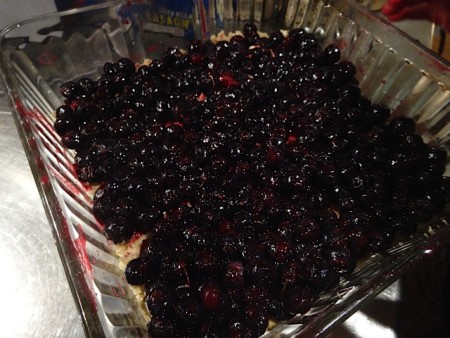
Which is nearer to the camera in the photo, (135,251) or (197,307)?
(197,307)

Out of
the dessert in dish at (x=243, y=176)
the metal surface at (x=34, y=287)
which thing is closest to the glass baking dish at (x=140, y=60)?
the dessert in dish at (x=243, y=176)

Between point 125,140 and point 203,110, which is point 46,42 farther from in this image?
point 203,110

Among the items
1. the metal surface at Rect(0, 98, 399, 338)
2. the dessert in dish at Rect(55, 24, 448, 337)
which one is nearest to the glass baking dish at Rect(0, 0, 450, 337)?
the dessert in dish at Rect(55, 24, 448, 337)

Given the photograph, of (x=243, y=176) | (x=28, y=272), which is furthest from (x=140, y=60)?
(x=28, y=272)

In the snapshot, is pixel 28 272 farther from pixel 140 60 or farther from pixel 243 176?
pixel 140 60

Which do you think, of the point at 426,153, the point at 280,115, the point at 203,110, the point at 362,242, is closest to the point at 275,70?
the point at 280,115

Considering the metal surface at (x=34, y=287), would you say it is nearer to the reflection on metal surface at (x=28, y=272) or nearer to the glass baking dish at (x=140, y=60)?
the reflection on metal surface at (x=28, y=272)
